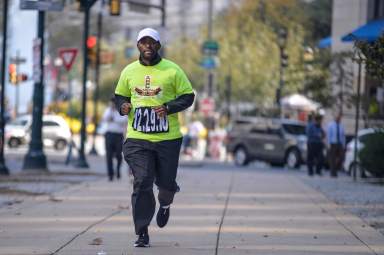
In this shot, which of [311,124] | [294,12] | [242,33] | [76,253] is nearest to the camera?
[76,253]

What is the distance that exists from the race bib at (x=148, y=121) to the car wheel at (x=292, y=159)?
2821 cm

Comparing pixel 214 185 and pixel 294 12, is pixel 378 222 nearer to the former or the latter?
pixel 214 185

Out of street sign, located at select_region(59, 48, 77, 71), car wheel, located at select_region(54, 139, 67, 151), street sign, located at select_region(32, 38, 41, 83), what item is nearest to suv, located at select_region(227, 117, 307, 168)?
street sign, located at select_region(59, 48, 77, 71)

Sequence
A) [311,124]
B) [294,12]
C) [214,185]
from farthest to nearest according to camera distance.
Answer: [294,12], [311,124], [214,185]

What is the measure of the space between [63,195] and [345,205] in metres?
4.27

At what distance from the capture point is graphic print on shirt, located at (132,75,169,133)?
10.4 meters

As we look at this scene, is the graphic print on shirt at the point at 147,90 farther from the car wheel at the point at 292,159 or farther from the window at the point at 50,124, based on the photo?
the window at the point at 50,124

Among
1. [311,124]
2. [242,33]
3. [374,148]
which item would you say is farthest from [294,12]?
[374,148]

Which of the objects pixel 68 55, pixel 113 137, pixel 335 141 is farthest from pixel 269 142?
pixel 113 137

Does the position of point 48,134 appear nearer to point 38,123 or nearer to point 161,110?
point 38,123

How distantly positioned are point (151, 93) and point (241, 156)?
30388mm

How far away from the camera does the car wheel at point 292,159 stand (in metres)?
38.5

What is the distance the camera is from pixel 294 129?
39.6m

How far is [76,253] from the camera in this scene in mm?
10039
